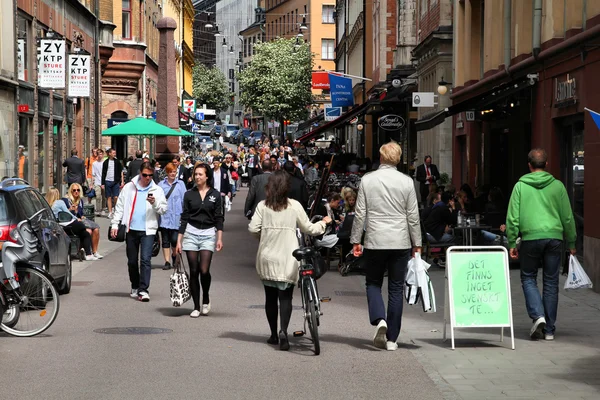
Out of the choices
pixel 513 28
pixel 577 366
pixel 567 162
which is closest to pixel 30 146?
pixel 513 28

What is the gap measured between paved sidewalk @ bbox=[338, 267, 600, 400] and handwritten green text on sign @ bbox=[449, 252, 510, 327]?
27cm

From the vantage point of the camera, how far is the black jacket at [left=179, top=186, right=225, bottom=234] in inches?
485

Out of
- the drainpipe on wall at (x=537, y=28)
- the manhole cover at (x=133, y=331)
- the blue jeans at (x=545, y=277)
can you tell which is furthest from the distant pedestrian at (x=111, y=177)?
the blue jeans at (x=545, y=277)

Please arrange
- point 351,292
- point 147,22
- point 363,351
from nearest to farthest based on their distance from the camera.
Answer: point 363,351
point 351,292
point 147,22

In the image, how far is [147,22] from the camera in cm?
5716

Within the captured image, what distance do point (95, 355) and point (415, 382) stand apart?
2.87 m

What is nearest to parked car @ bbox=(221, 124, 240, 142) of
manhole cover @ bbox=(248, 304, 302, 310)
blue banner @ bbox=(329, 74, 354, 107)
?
blue banner @ bbox=(329, 74, 354, 107)

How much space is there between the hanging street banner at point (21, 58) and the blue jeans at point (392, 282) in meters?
20.3

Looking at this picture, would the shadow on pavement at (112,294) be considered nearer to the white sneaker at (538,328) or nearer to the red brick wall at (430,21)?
the white sneaker at (538,328)

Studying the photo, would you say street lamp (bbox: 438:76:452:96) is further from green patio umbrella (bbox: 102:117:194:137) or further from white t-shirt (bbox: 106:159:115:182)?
white t-shirt (bbox: 106:159:115:182)

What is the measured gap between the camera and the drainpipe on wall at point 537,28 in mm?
18344

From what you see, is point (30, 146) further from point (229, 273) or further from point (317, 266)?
point (317, 266)

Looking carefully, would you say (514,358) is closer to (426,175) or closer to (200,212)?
(200,212)

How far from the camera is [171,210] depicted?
1667cm
